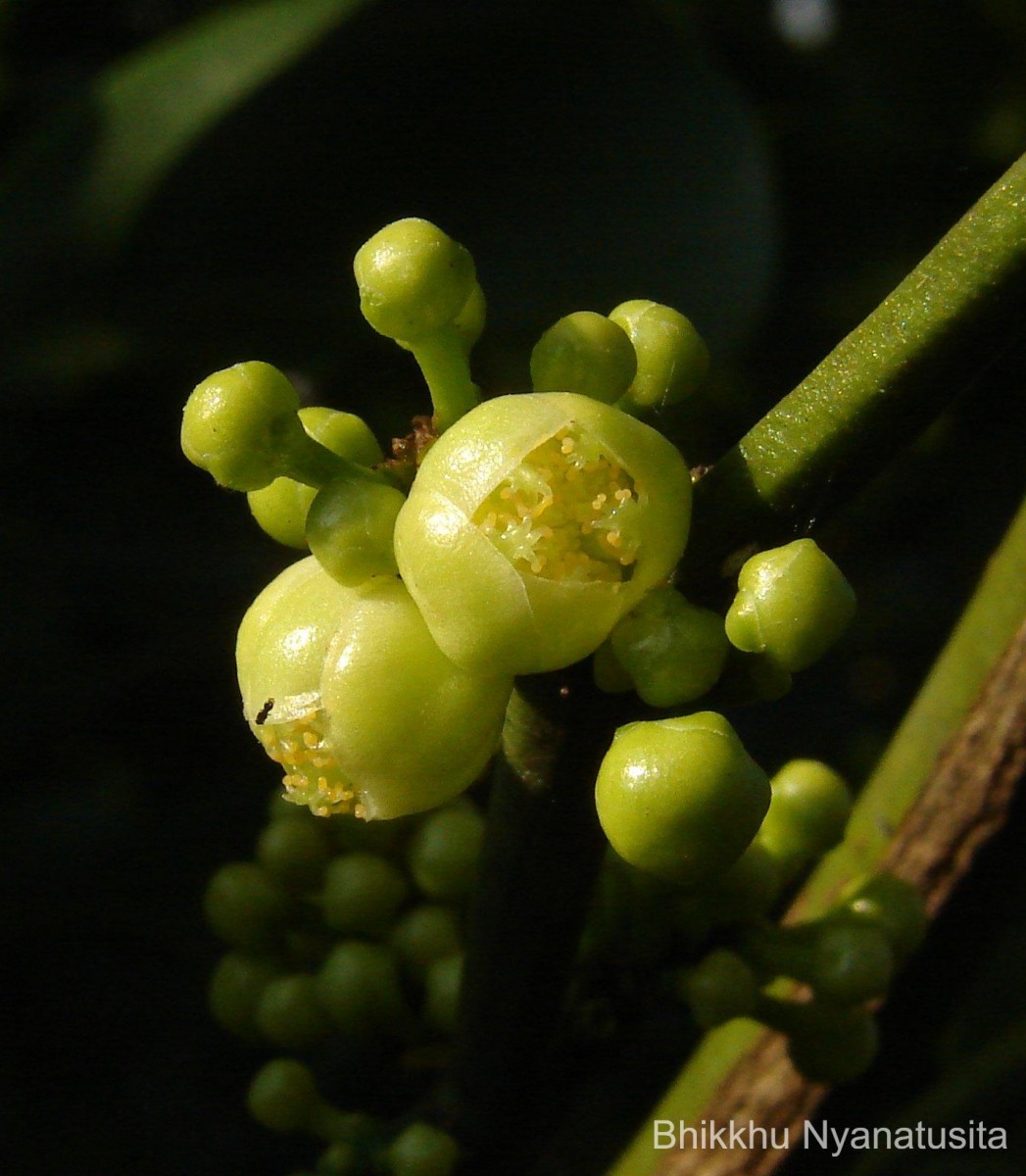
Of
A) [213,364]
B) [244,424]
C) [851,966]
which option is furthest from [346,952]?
[213,364]

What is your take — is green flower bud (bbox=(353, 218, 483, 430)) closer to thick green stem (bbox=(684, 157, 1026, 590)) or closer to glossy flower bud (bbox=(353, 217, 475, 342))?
glossy flower bud (bbox=(353, 217, 475, 342))

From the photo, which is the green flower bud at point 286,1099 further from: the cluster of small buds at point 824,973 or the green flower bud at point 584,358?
the green flower bud at point 584,358

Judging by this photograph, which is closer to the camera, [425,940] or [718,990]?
[718,990]

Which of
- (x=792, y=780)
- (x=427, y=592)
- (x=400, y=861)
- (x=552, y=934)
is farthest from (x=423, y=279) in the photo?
(x=400, y=861)

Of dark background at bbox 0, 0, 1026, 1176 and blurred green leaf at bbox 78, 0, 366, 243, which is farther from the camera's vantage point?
blurred green leaf at bbox 78, 0, 366, 243

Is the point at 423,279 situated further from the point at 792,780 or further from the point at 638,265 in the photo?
the point at 638,265

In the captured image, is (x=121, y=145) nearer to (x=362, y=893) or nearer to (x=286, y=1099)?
(x=362, y=893)

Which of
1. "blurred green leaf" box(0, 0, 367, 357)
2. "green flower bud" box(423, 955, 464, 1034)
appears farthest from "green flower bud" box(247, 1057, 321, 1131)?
"blurred green leaf" box(0, 0, 367, 357)
